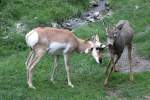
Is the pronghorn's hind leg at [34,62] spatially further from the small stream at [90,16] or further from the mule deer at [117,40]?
the small stream at [90,16]

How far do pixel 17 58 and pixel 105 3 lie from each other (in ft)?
36.7

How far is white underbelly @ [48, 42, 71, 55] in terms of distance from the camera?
1262 cm

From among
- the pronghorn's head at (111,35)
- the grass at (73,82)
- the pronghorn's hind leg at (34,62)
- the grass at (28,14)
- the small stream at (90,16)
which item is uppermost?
the pronghorn's head at (111,35)

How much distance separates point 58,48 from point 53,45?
0.18 metres

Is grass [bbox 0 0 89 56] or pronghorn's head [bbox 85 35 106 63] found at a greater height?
pronghorn's head [bbox 85 35 106 63]

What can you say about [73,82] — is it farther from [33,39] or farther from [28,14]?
[28,14]

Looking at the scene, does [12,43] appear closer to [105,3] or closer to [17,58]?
[17,58]

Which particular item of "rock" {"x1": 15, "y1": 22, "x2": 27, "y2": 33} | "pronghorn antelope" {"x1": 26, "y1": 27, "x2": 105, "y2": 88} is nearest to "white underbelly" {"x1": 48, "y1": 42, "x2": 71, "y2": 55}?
"pronghorn antelope" {"x1": 26, "y1": 27, "x2": 105, "y2": 88}

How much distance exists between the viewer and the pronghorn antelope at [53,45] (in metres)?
12.5

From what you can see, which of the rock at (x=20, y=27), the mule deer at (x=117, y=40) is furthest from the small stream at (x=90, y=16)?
the mule deer at (x=117, y=40)

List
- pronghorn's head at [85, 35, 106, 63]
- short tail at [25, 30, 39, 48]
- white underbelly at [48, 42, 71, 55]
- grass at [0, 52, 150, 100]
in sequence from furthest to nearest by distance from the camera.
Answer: pronghorn's head at [85, 35, 106, 63], white underbelly at [48, 42, 71, 55], short tail at [25, 30, 39, 48], grass at [0, 52, 150, 100]

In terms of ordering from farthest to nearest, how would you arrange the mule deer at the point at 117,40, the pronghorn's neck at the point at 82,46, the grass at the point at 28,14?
the grass at the point at 28,14 < the pronghorn's neck at the point at 82,46 < the mule deer at the point at 117,40

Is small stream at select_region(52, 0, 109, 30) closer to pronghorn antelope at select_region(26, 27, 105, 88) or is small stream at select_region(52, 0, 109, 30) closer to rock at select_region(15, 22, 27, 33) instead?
rock at select_region(15, 22, 27, 33)

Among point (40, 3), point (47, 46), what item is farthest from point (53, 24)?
point (47, 46)
